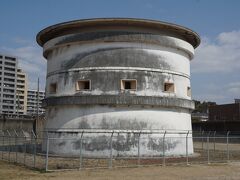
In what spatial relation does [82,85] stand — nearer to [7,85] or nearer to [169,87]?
[169,87]

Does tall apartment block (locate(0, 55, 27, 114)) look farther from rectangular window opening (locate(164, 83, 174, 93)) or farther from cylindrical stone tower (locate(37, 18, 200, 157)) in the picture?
rectangular window opening (locate(164, 83, 174, 93))

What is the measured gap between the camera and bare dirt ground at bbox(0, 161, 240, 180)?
1462 cm

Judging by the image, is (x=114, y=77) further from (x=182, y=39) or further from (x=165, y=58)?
(x=182, y=39)

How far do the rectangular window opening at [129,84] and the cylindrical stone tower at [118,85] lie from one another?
0.06m

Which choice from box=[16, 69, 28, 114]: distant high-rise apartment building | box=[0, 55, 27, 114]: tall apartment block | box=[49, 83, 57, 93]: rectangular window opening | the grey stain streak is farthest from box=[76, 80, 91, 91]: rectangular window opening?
box=[16, 69, 28, 114]: distant high-rise apartment building

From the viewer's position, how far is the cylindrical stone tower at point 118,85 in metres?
21.8

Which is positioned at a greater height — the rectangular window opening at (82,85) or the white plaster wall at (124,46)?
the white plaster wall at (124,46)

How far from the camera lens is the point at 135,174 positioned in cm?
1548

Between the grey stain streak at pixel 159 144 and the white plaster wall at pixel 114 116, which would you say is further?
the grey stain streak at pixel 159 144

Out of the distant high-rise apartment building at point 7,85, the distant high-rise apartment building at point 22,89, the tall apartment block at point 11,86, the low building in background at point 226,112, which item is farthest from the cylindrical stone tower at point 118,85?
the distant high-rise apartment building at point 22,89

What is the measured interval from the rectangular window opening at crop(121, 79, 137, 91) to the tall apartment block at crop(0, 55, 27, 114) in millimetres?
96225

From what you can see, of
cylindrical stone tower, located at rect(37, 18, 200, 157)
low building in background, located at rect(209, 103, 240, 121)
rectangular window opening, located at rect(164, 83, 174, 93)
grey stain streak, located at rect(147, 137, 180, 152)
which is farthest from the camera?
→ low building in background, located at rect(209, 103, 240, 121)

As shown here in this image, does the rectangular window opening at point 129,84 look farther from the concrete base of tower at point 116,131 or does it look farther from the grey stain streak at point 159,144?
the grey stain streak at point 159,144

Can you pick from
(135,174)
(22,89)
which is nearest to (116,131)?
(135,174)
